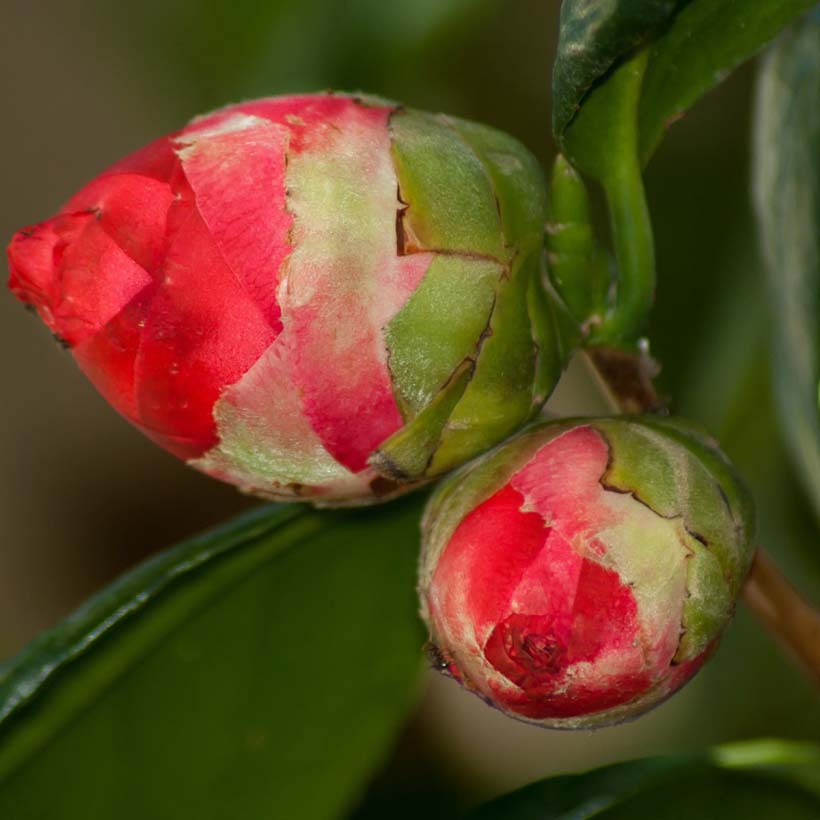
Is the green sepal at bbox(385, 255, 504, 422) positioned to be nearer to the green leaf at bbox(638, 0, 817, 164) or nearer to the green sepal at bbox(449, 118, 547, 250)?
the green sepal at bbox(449, 118, 547, 250)

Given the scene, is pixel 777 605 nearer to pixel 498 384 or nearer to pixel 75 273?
pixel 498 384

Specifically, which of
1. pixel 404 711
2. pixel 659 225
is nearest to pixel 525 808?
pixel 404 711

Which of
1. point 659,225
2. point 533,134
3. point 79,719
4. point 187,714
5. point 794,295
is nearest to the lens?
point 79,719

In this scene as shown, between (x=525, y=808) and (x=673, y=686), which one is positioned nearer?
(x=673, y=686)

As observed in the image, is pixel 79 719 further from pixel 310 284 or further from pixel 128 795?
pixel 310 284

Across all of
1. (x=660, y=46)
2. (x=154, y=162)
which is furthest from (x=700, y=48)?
(x=154, y=162)

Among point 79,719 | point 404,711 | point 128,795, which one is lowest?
point 404,711

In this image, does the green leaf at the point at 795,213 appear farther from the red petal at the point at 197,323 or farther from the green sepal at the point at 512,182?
the red petal at the point at 197,323
